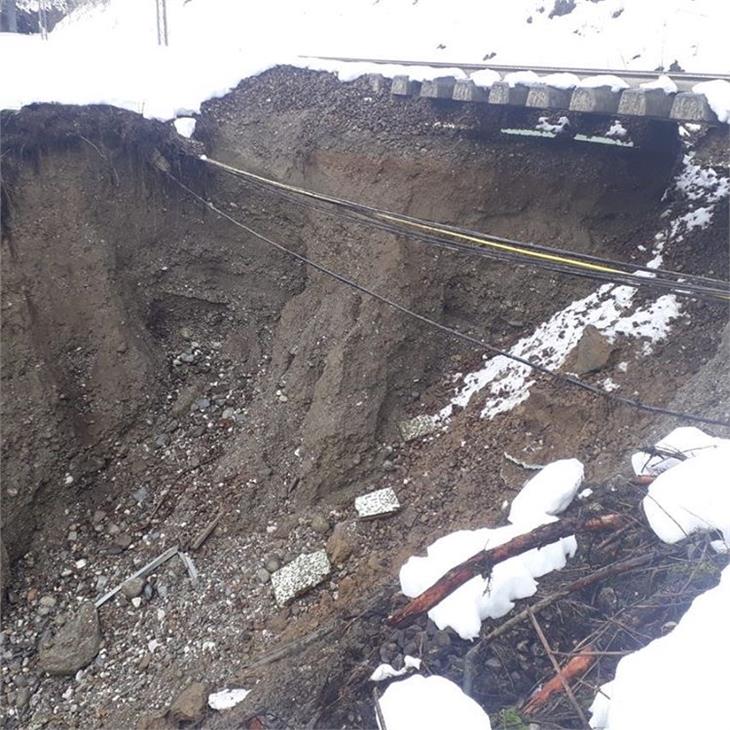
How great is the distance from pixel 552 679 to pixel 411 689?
0.73m

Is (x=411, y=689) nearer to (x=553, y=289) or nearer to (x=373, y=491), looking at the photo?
(x=373, y=491)

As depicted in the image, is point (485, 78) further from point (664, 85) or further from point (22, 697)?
point (22, 697)

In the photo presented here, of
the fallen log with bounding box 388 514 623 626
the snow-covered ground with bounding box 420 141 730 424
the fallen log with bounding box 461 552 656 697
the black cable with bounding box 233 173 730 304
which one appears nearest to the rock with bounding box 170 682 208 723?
the fallen log with bounding box 388 514 623 626

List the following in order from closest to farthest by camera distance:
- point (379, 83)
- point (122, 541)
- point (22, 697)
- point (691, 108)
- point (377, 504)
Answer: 1. point (691, 108)
2. point (22, 697)
3. point (377, 504)
4. point (122, 541)
5. point (379, 83)

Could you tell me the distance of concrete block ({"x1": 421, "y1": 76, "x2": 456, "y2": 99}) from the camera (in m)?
5.86

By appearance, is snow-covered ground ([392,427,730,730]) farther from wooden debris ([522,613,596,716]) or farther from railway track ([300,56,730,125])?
railway track ([300,56,730,125])

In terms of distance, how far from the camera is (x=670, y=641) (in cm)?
243

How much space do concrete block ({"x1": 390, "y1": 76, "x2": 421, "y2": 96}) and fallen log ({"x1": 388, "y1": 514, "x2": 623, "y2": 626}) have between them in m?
4.95

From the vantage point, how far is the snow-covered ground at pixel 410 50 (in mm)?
6316

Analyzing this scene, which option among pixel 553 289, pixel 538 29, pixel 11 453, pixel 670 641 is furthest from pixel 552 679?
pixel 538 29

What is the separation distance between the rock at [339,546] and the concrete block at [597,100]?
445 cm

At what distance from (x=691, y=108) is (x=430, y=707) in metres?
4.81

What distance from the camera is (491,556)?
3232mm

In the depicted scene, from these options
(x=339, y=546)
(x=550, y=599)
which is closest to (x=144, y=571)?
(x=339, y=546)
